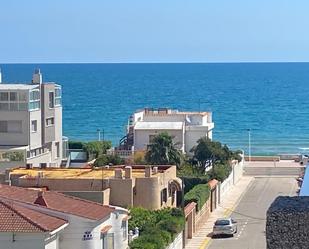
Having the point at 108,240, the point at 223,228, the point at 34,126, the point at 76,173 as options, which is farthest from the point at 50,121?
the point at 108,240

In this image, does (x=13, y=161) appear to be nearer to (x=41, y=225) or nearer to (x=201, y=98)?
(x=41, y=225)

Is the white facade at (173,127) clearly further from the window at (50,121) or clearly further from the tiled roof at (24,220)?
the tiled roof at (24,220)

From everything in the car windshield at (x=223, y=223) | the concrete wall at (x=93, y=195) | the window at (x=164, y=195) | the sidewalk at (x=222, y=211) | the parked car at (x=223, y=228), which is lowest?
the sidewalk at (x=222, y=211)

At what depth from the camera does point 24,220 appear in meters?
22.9

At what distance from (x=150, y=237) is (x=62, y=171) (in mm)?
12034

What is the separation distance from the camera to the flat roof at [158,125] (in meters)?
59.5

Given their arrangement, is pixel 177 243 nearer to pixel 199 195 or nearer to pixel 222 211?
pixel 199 195

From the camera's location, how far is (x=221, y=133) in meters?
122

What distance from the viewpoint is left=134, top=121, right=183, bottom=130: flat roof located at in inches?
2341

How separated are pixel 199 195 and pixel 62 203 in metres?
14.4

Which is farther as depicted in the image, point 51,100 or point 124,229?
point 51,100

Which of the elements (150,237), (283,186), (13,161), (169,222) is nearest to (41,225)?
(150,237)

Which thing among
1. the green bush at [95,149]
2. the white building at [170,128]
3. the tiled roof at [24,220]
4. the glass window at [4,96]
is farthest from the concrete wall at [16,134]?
the tiled roof at [24,220]

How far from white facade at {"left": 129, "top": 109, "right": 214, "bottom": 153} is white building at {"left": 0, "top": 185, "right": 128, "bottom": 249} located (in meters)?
30.3
